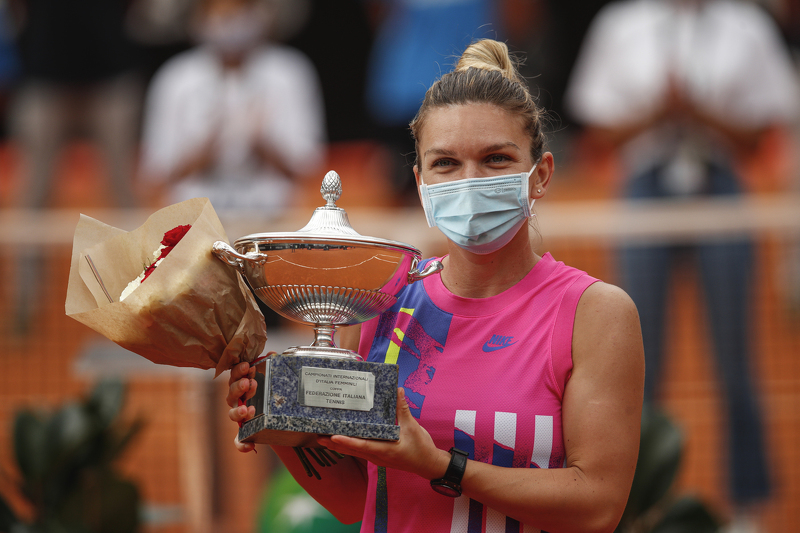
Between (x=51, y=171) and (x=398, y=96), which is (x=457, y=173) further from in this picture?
(x=51, y=171)

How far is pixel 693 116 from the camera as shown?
489cm

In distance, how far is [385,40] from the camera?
7770 mm

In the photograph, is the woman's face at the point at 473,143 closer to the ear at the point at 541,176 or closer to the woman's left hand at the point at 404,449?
the ear at the point at 541,176

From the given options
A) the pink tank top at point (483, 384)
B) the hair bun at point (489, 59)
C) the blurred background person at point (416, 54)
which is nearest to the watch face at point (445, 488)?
the pink tank top at point (483, 384)

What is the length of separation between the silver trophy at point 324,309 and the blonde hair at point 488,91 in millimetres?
301

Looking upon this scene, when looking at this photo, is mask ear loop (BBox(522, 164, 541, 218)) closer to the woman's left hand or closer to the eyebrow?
the eyebrow

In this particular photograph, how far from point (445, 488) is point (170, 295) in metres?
0.69

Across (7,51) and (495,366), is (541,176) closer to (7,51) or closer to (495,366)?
(495,366)

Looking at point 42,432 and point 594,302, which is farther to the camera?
point 42,432

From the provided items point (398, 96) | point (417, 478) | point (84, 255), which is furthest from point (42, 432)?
point (398, 96)

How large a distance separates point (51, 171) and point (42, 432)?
3.68m

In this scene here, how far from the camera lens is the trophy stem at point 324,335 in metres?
2.03

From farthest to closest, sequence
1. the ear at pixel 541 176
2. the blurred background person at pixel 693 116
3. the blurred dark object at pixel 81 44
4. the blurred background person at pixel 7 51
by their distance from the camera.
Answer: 1. the blurred background person at pixel 7 51
2. the blurred dark object at pixel 81 44
3. the blurred background person at pixel 693 116
4. the ear at pixel 541 176

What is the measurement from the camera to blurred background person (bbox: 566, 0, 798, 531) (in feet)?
15.6
